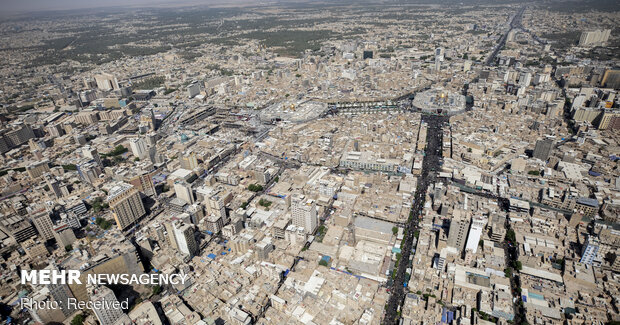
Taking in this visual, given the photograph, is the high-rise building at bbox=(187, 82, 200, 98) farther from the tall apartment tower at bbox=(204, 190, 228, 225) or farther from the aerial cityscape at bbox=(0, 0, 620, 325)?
the tall apartment tower at bbox=(204, 190, 228, 225)

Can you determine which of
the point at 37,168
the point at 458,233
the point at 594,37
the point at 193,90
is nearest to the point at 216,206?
the point at 458,233

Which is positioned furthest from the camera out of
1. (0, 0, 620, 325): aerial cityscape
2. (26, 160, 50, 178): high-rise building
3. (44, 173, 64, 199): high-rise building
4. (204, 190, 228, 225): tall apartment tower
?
(26, 160, 50, 178): high-rise building

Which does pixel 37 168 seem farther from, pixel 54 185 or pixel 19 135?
pixel 19 135

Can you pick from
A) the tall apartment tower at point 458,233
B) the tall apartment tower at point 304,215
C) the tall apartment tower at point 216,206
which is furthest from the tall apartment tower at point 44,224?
the tall apartment tower at point 458,233

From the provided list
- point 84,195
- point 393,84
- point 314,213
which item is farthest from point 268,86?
point 314,213

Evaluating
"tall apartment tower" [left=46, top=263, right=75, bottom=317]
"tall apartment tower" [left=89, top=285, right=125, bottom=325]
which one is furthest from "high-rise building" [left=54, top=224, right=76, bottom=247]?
"tall apartment tower" [left=89, top=285, right=125, bottom=325]
